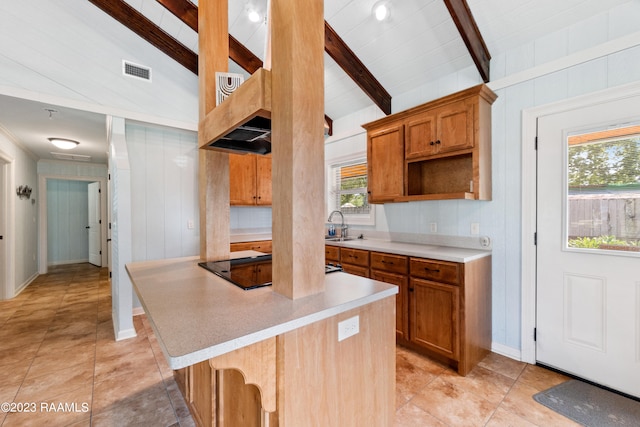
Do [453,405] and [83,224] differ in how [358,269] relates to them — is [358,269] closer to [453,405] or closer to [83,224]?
[453,405]

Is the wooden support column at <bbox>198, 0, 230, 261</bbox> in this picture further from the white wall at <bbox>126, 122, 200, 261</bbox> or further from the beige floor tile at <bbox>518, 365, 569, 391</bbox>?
the beige floor tile at <bbox>518, 365, 569, 391</bbox>

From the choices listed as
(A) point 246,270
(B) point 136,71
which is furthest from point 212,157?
(B) point 136,71

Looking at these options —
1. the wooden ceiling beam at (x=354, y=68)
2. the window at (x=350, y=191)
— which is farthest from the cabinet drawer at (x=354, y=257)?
the wooden ceiling beam at (x=354, y=68)

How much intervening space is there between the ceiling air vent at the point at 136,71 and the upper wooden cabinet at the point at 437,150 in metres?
2.70

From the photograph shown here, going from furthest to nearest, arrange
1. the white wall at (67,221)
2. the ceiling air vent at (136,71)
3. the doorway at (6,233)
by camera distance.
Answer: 1. the white wall at (67,221)
2. the doorway at (6,233)
3. the ceiling air vent at (136,71)

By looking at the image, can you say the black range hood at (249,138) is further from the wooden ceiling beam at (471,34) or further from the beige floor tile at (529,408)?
the beige floor tile at (529,408)

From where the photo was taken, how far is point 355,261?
3072 mm

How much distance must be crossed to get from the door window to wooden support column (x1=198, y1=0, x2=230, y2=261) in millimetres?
2598

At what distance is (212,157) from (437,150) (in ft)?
6.44

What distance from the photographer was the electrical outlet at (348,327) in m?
1.10

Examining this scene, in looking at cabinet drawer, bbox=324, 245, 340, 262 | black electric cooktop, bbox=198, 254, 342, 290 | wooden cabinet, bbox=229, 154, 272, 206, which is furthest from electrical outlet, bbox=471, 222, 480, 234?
wooden cabinet, bbox=229, 154, 272, 206

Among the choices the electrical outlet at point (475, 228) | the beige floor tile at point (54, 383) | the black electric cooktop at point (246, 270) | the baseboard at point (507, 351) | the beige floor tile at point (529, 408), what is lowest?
the beige floor tile at point (54, 383)

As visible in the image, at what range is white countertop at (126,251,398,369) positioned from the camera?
2.48 ft

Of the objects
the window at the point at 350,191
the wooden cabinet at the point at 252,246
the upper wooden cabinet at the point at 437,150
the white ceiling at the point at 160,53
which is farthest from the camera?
the window at the point at 350,191
